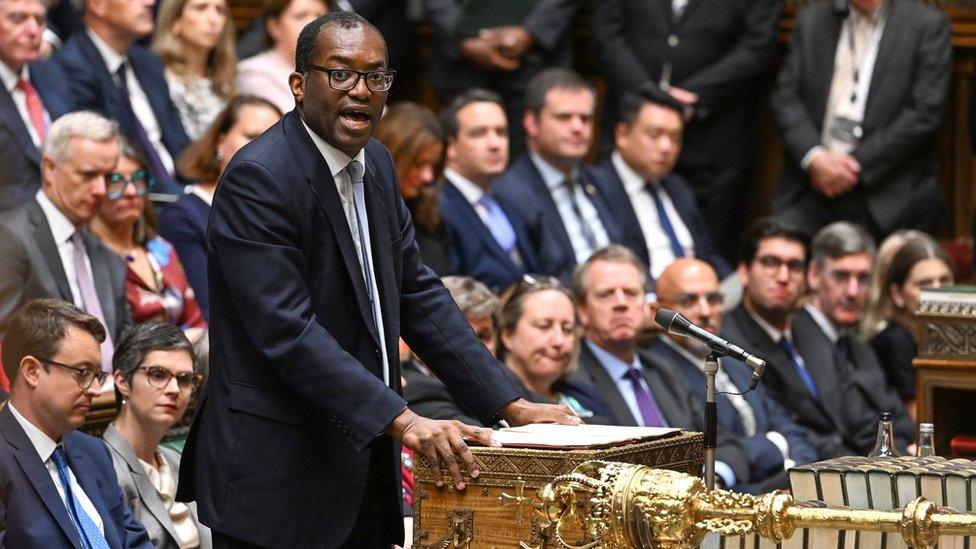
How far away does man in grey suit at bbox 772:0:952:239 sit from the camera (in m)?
7.04

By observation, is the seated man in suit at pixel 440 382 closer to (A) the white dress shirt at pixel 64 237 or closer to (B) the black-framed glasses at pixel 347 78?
(A) the white dress shirt at pixel 64 237

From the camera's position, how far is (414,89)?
7.93m

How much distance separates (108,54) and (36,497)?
9.13ft

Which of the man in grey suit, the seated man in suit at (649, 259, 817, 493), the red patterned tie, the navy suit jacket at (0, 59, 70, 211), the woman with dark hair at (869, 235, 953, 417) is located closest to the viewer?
the navy suit jacket at (0, 59, 70, 211)

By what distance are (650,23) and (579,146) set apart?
0.88 metres

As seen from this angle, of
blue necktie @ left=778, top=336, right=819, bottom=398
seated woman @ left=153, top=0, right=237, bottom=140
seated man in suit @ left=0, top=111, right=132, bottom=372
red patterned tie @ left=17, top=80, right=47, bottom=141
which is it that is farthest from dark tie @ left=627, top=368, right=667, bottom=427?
red patterned tie @ left=17, top=80, right=47, bottom=141

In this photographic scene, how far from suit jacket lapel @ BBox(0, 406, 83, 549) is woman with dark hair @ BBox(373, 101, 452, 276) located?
227 cm

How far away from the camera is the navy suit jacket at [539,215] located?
6562mm

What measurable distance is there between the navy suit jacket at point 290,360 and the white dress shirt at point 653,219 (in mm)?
3669

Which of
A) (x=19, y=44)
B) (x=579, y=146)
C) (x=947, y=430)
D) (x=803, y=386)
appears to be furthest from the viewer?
(x=579, y=146)

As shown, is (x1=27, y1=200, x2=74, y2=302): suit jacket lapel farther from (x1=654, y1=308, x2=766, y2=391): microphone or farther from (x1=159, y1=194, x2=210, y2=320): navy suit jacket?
(x1=654, y1=308, x2=766, y2=391): microphone

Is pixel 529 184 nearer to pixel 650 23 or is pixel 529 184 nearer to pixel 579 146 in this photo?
pixel 579 146

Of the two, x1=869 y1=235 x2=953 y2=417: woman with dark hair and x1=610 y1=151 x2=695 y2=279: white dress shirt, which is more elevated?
x1=610 y1=151 x2=695 y2=279: white dress shirt

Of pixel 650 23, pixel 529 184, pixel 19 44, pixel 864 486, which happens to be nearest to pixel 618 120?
pixel 650 23
